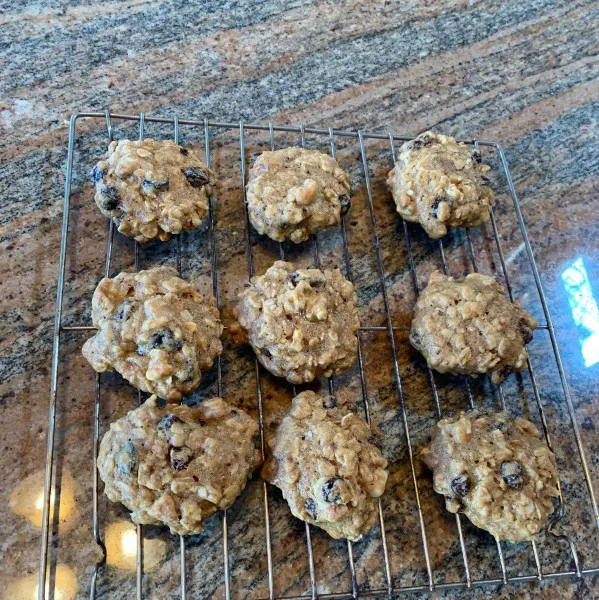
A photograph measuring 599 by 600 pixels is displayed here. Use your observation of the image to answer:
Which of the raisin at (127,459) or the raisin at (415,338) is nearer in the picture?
the raisin at (127,459)

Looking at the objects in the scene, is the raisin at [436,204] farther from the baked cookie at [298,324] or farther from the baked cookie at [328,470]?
the baked cookie at [328,470]

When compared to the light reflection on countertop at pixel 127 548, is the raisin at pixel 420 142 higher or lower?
higher

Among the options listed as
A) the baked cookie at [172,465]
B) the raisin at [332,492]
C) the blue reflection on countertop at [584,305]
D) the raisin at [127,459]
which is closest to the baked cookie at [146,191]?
the baked cookie at [172,465]

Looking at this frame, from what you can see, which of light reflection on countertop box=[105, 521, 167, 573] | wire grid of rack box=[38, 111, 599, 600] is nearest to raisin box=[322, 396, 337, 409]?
wire grid of rack box=[38, 111, 599, 600]

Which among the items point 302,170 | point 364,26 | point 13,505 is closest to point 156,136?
point 302,170

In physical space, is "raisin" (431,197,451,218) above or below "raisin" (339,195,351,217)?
below

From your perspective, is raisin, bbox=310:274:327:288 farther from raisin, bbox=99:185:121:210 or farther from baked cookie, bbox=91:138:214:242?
raisin, bbox=99:185:121:210

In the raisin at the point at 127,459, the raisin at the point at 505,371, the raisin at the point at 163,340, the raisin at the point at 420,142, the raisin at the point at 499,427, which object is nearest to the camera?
the raisin at the point at 127,459
